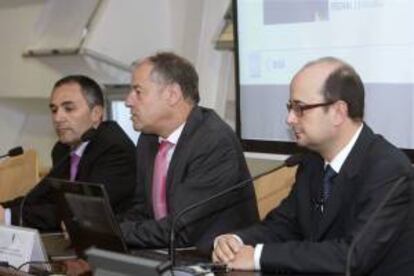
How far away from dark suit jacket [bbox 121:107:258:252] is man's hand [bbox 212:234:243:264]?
0.79ft

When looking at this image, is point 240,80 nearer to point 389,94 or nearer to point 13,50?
point 389,94

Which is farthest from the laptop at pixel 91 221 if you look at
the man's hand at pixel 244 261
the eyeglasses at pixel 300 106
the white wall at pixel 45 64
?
the white wall at pixel 45 64

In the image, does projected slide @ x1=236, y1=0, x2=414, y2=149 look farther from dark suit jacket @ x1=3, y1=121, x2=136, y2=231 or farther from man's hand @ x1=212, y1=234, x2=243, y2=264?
man's hand @ x1=212, y1=234, x2=243, y2=264

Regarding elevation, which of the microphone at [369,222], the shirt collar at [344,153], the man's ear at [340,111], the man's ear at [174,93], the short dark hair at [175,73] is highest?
the short dark hair at [175,73]

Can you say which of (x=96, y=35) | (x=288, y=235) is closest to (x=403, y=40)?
(x=288, y=235)

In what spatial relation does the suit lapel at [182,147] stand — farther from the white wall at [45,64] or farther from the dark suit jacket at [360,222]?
the white wall at [45,64]

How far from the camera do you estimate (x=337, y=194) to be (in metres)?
2.06

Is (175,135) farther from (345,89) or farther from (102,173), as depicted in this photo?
(345,89)

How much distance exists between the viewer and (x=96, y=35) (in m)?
4.25

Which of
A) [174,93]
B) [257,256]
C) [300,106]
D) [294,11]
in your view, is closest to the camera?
[257,256]

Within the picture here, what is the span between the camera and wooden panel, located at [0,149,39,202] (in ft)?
12.6

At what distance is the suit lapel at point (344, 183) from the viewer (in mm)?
2049

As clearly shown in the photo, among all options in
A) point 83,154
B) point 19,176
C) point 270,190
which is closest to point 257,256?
point 270,190

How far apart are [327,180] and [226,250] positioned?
1.13 feet
